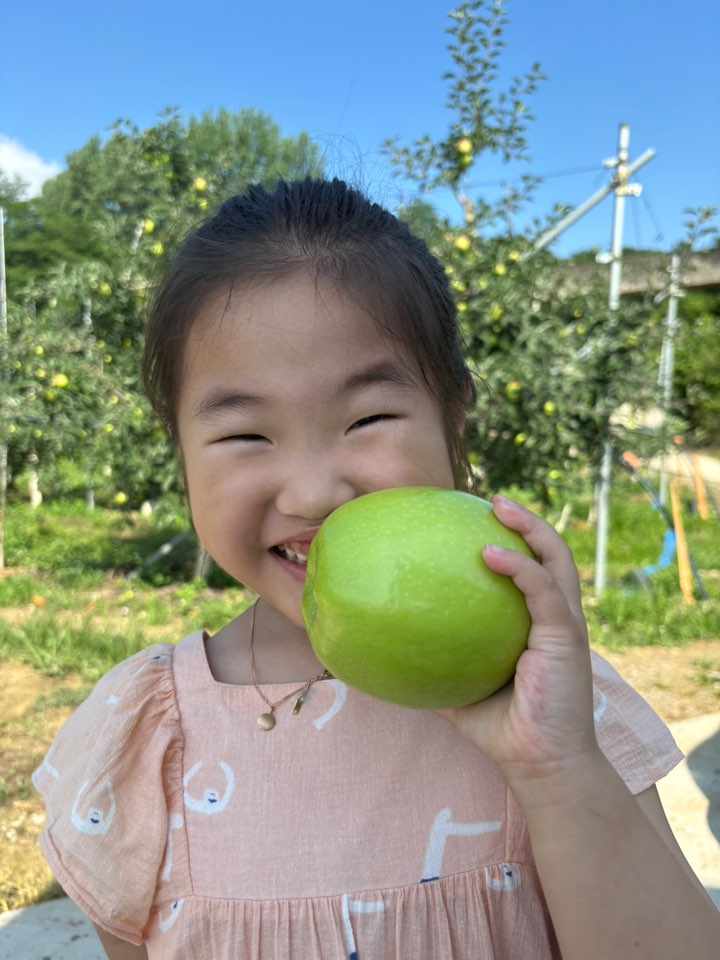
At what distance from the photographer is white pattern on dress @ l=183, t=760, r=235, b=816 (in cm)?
96

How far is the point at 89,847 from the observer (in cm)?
93

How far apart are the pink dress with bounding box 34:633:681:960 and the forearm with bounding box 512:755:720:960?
0.16 m

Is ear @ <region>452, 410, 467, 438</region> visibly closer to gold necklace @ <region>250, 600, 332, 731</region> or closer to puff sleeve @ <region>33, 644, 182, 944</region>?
gold necklace @ <region>250, 600, 332, 731</region>

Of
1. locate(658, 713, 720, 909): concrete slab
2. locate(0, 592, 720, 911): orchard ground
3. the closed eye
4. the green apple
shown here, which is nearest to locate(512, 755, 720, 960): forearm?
the green apple

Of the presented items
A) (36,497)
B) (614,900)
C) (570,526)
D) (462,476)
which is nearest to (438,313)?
(462,476)

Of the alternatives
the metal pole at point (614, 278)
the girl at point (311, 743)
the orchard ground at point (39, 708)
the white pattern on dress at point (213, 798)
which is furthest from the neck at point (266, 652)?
the metal pole at point (614, 278)

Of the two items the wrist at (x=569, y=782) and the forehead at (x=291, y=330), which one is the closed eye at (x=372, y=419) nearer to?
the forehead at (x=291, y=330)

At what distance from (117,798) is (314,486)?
464 millimetres

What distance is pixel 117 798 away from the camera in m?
0.96

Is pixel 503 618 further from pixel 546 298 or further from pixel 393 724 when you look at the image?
pixel 546 298

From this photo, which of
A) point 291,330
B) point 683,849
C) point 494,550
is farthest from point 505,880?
point 683,849

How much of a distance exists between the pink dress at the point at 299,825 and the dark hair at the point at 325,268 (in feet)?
1.28

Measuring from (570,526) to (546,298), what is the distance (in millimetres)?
3660

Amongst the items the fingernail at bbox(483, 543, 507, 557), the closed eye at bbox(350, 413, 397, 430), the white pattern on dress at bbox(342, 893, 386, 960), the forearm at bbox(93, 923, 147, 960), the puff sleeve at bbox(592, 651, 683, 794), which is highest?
the closed eye at bbox(350, 413, 397, 430)
